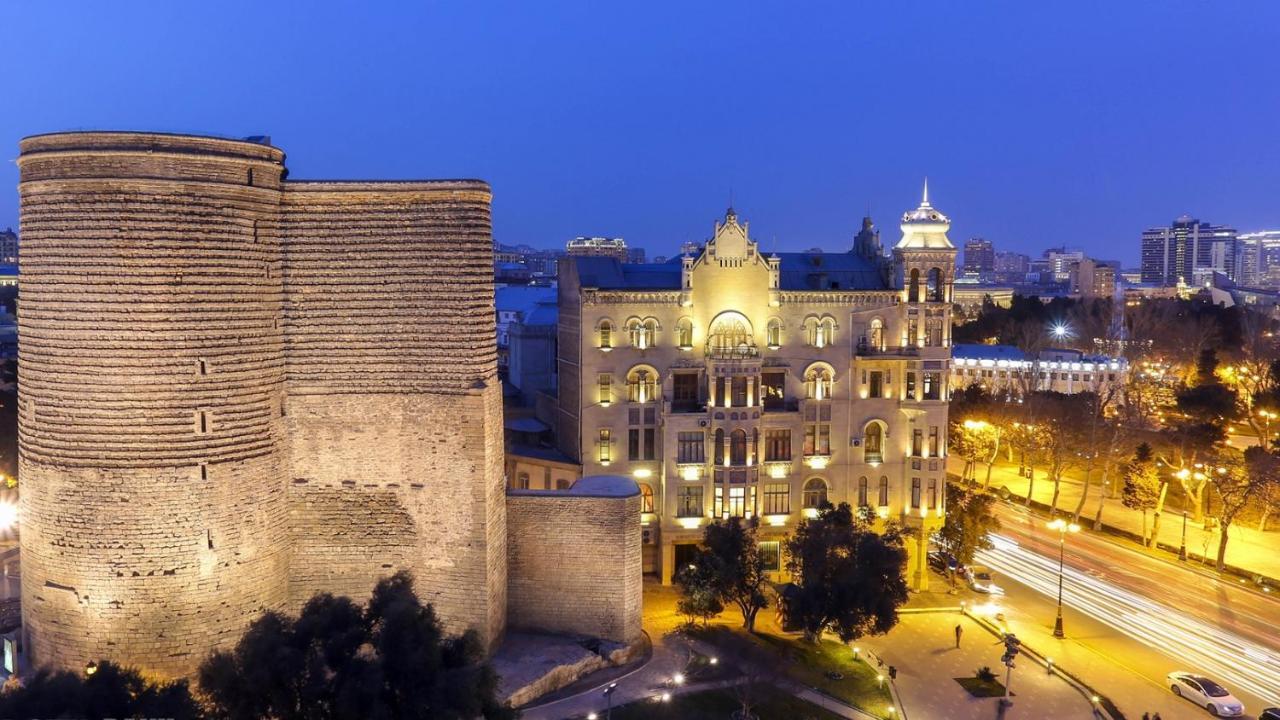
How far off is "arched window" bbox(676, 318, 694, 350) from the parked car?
55.2 ft

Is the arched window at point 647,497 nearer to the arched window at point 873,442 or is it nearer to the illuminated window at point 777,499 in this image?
the illuminated window at point 777,499

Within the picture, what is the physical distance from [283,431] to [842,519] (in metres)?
19.8

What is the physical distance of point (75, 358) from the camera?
71.1 feet

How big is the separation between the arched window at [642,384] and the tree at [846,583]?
33.6 ft

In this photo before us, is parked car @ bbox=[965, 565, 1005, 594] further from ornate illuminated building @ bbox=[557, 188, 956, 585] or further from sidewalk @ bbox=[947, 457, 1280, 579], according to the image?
sidewalk @ bbox=[947, 457, 1280, 579]

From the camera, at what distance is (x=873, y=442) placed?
39844 millimetres

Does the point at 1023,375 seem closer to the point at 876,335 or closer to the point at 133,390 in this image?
the point at 876,335

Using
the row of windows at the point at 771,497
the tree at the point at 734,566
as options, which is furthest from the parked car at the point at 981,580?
the tree at the point at 734,566

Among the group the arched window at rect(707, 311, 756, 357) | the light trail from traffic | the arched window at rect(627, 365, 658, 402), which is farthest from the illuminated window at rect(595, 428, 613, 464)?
the light trail from traffic

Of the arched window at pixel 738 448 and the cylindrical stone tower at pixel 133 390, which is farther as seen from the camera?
the arched window at pixel 738 448

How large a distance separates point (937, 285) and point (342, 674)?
31663 mm

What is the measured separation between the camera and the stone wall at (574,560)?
2852cm

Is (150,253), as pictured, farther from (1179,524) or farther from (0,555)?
(1179,524)

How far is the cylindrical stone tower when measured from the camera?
21.4 m
